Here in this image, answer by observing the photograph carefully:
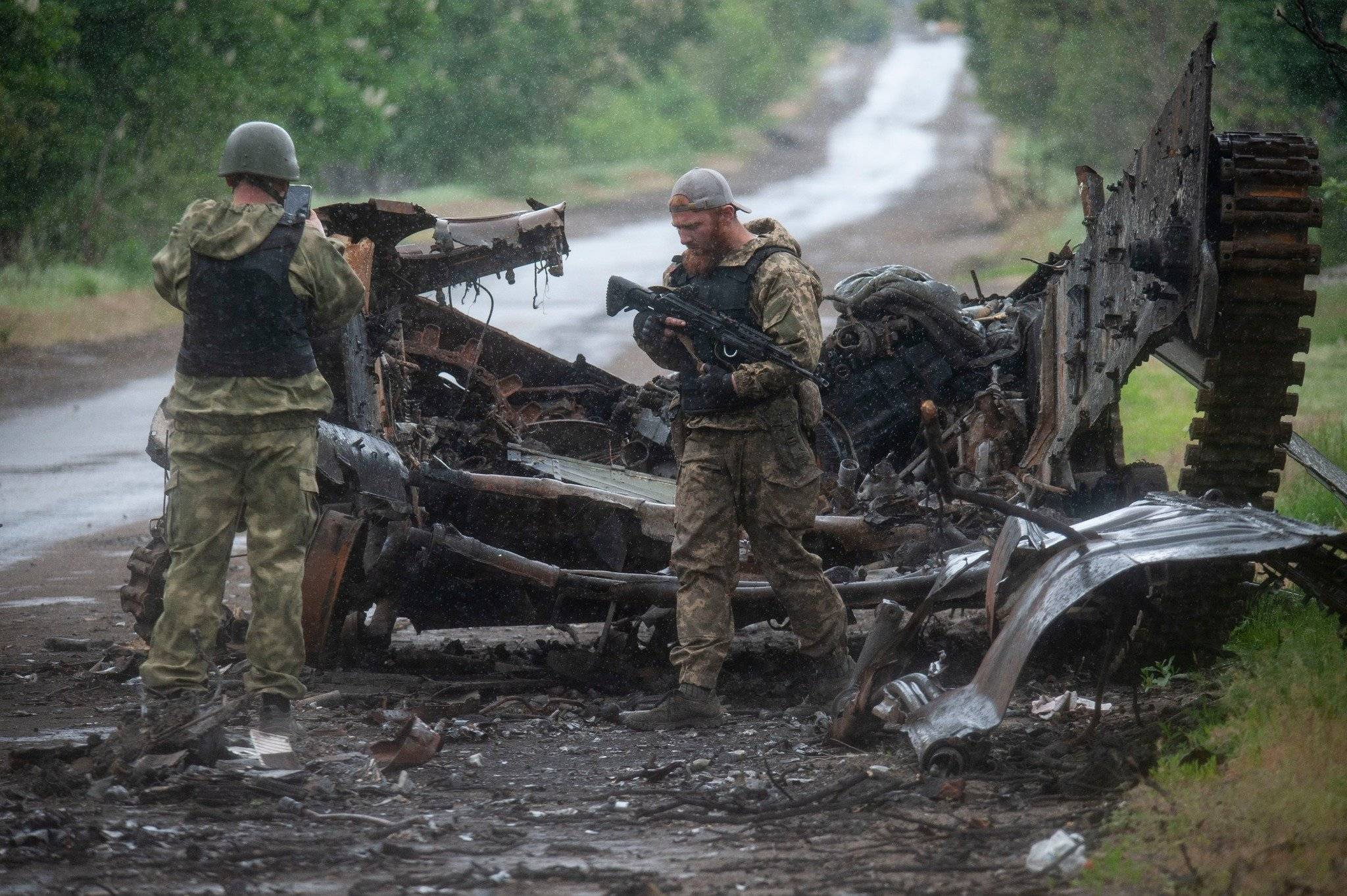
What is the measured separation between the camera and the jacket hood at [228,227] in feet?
17.2

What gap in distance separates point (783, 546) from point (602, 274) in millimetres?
17700

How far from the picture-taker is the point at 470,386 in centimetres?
834

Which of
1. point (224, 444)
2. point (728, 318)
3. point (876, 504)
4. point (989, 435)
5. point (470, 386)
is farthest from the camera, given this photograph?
point (470, 386)

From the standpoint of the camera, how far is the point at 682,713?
5914 mm

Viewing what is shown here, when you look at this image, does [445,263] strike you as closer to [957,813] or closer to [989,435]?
[989,435]

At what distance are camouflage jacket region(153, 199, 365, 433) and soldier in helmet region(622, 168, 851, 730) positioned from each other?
1.23 meters

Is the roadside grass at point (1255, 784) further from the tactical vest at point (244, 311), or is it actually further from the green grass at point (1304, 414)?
the green grass at point (1304, 414)

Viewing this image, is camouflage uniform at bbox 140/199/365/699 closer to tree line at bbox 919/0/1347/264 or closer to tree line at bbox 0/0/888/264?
tree line at bbox 919/0/1347/264

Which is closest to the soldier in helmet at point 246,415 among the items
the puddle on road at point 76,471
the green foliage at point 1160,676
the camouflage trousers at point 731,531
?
the camouflage trousers at point 731,531

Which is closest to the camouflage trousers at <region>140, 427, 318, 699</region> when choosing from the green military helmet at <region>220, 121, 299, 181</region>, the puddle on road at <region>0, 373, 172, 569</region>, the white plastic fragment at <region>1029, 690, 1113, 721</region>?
the green military helmet at <region>220, 121, 299, 181</region>

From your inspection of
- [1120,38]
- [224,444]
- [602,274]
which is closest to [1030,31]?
[1120,38]

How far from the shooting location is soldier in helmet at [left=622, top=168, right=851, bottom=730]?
5.94 metres

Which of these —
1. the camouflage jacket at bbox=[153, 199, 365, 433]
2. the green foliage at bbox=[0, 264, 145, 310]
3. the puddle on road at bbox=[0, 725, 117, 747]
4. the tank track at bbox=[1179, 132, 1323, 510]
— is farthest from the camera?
the green foliage at bbox=[0, 264, 145, 310]

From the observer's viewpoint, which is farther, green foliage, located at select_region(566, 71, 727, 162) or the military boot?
green foliage, located at select_region(566, 71, 727, 162)
